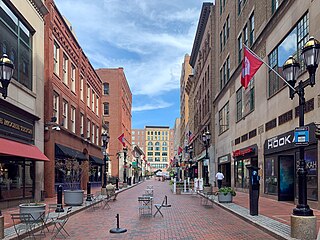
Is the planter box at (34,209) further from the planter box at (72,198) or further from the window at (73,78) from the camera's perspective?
the window at (73,78)

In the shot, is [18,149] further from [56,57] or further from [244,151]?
[244,151]

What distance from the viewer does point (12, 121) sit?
19656 millimetres

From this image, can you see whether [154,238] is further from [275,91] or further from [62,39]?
[62,39]

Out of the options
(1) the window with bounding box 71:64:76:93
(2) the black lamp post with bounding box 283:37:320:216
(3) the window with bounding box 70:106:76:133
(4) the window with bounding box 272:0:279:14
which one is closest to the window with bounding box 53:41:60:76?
(1) the window with bounding box 71:64:76:93

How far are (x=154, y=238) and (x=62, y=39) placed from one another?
2288 cm

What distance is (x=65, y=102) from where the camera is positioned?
32781mm

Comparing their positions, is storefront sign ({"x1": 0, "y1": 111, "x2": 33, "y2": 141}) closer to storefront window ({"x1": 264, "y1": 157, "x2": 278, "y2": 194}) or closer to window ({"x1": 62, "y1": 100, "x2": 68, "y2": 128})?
window ({"x1": 62, "y1": 100, "x2": 68, "y2": 128})

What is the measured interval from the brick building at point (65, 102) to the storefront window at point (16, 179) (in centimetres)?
259

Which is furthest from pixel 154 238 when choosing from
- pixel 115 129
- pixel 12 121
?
pixel 115 129

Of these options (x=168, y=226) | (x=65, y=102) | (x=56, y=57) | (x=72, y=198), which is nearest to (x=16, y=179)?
(x=72, y=198)

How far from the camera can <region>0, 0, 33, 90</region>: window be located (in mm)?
19188

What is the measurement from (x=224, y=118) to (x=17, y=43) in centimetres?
2589

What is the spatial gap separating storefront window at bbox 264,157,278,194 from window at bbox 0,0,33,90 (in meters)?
14.3

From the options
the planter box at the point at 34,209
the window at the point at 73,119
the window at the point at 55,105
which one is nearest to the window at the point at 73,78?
the window at the point at 73,119
